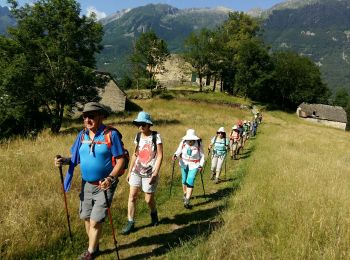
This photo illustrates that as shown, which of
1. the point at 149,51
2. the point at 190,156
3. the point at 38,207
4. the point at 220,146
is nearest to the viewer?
the point at 38,207

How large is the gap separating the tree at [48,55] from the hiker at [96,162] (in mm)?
17360

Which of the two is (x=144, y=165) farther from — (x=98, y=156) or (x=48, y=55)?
(x=48, y=55)

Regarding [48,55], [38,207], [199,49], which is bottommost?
[38,207]

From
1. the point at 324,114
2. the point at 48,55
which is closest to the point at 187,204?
the point at 48,55

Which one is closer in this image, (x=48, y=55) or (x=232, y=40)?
(x=48, y=55)

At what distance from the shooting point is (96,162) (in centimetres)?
520

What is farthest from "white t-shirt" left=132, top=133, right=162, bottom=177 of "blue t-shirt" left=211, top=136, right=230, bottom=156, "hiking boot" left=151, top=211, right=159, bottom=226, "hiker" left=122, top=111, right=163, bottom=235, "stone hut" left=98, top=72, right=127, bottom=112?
"stone hut" left=98, top=72, right=127, bottom=112

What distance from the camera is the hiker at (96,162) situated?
5.13m

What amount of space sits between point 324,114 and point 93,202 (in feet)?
231

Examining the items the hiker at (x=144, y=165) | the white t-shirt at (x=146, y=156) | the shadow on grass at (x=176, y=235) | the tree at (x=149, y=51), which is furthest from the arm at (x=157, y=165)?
the tree at (x=149, y=51)

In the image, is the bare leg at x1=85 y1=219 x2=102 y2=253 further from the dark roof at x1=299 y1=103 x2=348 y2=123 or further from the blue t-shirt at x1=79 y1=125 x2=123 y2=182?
the dark roof at x1=299 y1=103 x2=348 y2=123

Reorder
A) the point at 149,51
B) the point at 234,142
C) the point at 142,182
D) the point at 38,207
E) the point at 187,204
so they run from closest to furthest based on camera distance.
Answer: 1. the point at 38,207
2. the point at 142,182
3. the point at 187,204
4. the point at 234,142
5. the point at 149,51

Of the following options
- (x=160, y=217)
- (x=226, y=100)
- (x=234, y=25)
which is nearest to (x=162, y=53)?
(x=226, y=100)

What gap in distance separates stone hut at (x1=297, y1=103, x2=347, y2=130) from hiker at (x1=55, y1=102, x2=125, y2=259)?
215ft
